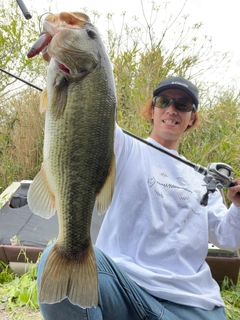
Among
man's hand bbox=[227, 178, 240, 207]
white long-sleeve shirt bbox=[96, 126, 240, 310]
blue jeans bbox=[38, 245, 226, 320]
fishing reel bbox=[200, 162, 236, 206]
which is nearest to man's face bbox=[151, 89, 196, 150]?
white long-sleeve shirt bbox=[96, 126, 240, 310]

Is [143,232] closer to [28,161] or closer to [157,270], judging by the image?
[157,270]

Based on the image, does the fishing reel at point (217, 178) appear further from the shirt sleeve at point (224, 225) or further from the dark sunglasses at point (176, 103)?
the dark sunglasses at point (176, 103)

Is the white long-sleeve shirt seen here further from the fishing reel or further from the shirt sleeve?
the fishing reel

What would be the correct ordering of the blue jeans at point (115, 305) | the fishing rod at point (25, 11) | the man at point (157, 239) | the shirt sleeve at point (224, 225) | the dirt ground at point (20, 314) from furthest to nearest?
the dirt ground at point (20, 314), the shirt sleeve at point (224, 225), the fishing rod at point (25, 11), the man at point (157, 239), the blue jeans at point (115, 305)

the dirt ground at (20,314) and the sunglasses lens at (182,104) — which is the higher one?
the sunglasses lens at (182,104)

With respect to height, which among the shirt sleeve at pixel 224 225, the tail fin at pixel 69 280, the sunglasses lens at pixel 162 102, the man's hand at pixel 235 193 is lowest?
the tail fin at pixel 69 280

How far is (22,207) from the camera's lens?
353cm

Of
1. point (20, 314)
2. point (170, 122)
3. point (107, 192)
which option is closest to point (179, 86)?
point (170, 122)

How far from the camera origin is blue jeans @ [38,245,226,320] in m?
1.41

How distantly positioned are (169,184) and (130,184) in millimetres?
242

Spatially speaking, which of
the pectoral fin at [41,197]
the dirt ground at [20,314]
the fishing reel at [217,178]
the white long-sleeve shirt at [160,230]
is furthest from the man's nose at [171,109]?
the dirt ground at [20,314]

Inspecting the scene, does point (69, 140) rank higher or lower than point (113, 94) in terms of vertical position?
lower

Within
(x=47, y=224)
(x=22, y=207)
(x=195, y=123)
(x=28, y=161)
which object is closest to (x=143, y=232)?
(x=195, y=123)

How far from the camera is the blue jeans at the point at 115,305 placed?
4.61 ft
